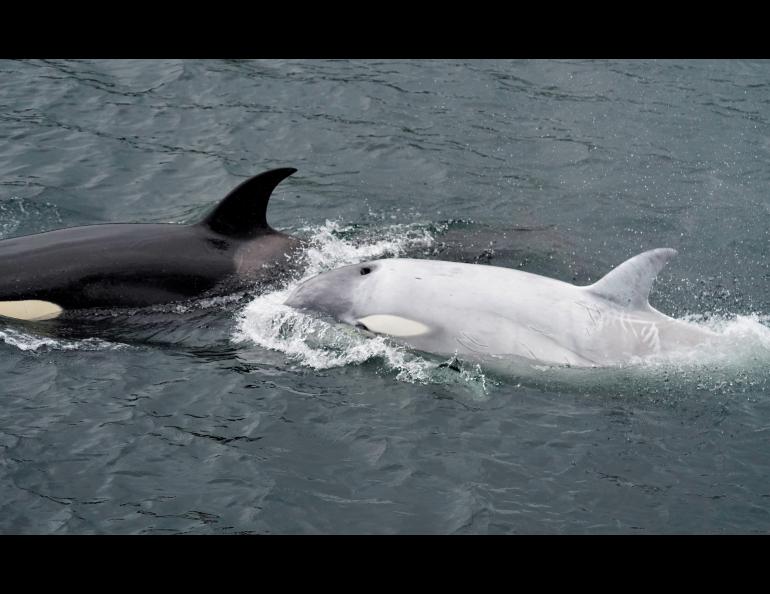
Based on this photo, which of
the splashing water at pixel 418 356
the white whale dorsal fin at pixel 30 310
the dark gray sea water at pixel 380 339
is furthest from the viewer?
the white whale dorsal fin at pixel 30 310

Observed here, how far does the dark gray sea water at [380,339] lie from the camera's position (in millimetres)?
→ 8648

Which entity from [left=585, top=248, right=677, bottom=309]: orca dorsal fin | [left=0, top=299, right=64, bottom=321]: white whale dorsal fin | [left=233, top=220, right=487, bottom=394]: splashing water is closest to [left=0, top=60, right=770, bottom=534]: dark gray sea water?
[left=233, top=220, right=487, bottom=394]: splashing water

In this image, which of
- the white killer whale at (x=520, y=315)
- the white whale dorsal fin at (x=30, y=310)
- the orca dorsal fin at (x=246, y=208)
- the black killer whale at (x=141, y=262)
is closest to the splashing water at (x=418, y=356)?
the white killer whale at (x=520, y=315)

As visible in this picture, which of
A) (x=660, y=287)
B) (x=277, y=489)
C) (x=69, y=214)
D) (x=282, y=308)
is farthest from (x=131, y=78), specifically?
(x=277, y=489)

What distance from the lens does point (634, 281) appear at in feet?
34.4

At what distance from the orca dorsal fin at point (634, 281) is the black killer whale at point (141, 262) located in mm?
3737

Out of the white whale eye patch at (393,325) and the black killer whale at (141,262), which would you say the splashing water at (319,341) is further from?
the black killer whale at (141,262)

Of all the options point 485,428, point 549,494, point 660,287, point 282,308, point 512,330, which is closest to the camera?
point 549,494

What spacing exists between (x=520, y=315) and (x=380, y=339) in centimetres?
145

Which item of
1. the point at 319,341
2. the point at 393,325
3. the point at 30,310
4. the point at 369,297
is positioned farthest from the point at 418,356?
the point at 30,310

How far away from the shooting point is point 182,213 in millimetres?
14398

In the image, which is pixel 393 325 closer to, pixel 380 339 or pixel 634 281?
pixel 380 339

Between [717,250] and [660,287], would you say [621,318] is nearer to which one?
[660,287]
